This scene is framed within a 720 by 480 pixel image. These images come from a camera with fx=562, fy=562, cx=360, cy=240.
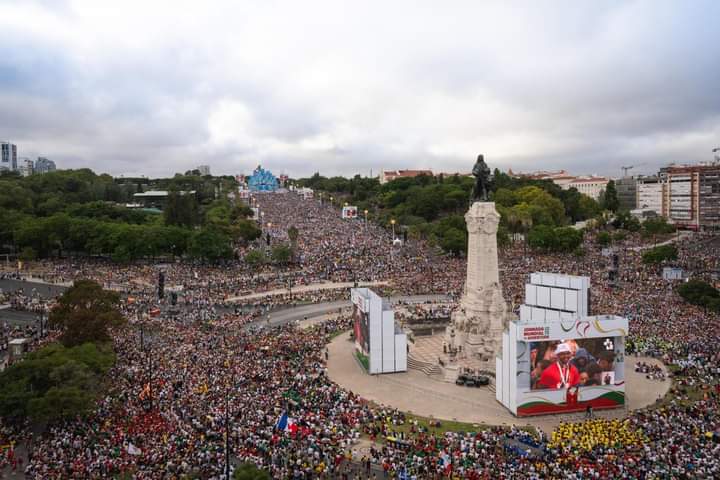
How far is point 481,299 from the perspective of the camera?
34.9m

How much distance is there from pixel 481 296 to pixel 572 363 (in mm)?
8483

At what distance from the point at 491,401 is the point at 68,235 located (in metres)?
60.8

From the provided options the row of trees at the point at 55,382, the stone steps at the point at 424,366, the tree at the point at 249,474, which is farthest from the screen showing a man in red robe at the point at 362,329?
the tree at the point at 249,474

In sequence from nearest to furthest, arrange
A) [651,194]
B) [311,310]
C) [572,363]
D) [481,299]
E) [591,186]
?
[572,363]
[481,299]
[311,310]
[651,194]
[591,186]

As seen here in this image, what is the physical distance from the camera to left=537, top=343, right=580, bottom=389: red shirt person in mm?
27109

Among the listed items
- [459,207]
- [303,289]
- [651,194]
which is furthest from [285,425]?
[651,194]

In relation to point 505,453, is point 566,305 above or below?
above

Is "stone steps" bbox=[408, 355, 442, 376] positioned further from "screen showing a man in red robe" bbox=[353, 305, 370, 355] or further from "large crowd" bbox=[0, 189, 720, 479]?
"large crowd" bbox=[0, 189, 720, 479]

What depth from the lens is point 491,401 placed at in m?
28.9

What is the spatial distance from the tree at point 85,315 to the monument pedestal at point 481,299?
2088cm

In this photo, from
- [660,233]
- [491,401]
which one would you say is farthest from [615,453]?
[660,233]

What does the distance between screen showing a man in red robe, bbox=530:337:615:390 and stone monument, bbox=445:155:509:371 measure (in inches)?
272

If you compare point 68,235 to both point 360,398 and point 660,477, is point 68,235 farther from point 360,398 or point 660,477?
point 660,477

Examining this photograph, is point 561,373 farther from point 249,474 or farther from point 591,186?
point 591,186
